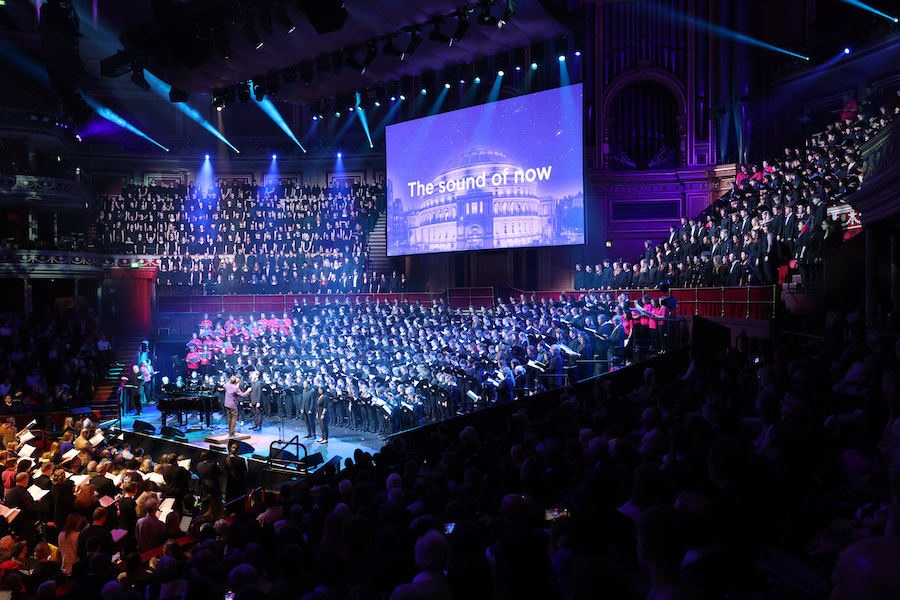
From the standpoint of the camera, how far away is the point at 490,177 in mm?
23219

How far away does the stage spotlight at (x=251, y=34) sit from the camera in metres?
16.1

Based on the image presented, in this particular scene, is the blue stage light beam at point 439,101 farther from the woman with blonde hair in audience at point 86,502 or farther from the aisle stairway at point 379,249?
the woman with blonde hair in audience at point 86,502

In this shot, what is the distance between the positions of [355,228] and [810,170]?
19400mm

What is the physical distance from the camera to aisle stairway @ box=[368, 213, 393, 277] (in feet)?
104

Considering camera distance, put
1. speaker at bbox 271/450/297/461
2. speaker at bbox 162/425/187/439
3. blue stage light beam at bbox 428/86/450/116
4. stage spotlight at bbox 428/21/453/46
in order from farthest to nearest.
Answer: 1. blue stage light beam at bbox 428/86/450/116
2. speaker at bbox 162/425/187/439
3. stage spotlight at bbox 428/21/453/46
4. speaker at bbox 271/450/297/461

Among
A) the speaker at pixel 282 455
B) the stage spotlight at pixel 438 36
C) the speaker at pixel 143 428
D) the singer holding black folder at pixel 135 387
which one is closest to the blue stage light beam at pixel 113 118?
the singer holding black folder at pixel 135 387

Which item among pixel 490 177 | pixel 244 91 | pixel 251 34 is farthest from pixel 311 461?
pixel 490 177

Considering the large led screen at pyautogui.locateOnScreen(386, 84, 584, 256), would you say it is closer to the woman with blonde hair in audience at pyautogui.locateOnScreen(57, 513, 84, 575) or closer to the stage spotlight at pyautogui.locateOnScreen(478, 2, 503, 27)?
the stage spotlight at pyautogui.locateOnScreen(478, 2, 503, 27)

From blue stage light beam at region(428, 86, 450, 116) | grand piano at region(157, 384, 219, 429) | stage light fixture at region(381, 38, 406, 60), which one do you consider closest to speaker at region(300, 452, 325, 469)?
grand piano at region(157, 384, 219, 429)

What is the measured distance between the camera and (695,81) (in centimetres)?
2517

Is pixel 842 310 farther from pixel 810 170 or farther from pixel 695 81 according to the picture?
pixel 695 81

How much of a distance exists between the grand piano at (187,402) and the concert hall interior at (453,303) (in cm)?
12

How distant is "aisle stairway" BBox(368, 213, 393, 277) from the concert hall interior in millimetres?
122

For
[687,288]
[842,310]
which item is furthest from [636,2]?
[842,310]
